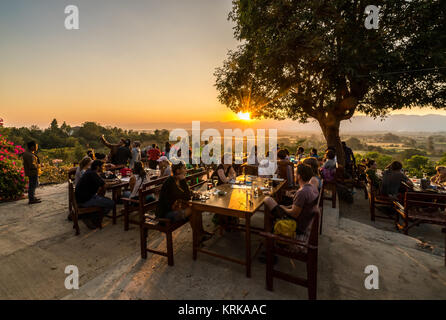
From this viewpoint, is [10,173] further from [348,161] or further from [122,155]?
[348,161]

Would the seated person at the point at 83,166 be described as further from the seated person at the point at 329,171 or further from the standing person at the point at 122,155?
the seated person at the point at 329,171

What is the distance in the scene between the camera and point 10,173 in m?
6.44

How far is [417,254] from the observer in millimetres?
3572

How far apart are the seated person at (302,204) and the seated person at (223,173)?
183 cm

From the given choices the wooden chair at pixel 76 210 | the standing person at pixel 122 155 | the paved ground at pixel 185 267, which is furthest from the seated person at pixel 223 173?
the standing person at pixel 122 155

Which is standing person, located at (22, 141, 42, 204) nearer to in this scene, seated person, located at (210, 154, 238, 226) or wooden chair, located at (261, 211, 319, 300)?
seated person, located at (210, 154, 238, 226)

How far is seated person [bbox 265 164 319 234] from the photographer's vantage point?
2779 mm

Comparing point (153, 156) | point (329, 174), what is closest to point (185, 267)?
point (329, 174)

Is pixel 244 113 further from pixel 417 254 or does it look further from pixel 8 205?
pixel 8 205

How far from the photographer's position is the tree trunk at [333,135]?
28.3 ft

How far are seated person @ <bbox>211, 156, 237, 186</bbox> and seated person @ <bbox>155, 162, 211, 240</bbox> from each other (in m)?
1.17

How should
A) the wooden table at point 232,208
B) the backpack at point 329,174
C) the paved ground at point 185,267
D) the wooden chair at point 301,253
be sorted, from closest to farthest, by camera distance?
the wooden chair at point 301,253, the paved ground at point 185,267, the wooden table at point 232,208, the backpack at point 329,174

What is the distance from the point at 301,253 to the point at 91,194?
4675 millimetres
